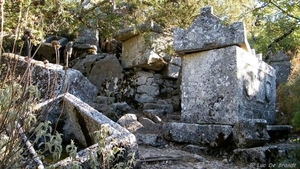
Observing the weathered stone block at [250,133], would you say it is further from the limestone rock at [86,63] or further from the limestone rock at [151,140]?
the limestone rock at [86,63]

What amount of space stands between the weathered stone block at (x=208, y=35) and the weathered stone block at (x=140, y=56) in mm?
3179

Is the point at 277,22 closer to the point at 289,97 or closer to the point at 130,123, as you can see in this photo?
the point at 289,97

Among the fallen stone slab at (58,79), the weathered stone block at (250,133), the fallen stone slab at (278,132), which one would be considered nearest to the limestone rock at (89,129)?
the fallen stone slab at (58,79)

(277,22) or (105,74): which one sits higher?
(277,22)

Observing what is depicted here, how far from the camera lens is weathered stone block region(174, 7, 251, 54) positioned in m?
4.06

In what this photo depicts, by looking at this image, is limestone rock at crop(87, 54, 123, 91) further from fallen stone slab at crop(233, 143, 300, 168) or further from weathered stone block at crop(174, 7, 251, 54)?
fallen stone slab at crop(233, 143, 300, 168)

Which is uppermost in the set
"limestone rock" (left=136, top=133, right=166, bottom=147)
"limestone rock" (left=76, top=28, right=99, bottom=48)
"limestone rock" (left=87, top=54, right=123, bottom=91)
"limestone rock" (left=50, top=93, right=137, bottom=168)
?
"limestone rock" (left=76, top=28, right=99, bottom=48)

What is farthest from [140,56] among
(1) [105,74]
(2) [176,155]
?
(2) [176,155]

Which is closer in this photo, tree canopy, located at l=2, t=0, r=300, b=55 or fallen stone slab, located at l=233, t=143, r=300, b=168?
fallen stone slab, located at l=233, t=143, r=300, b=168

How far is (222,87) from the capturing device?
4.17 metres

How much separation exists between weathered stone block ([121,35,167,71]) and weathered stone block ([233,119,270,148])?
14.1 ft

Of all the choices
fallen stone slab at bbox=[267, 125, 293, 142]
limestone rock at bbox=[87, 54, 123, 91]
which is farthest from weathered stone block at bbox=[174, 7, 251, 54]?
limestone rock at bbox=[87, 54, 123, 91]

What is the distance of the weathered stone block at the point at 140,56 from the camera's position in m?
8.03

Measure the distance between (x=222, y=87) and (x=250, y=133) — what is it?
2.56 feet
